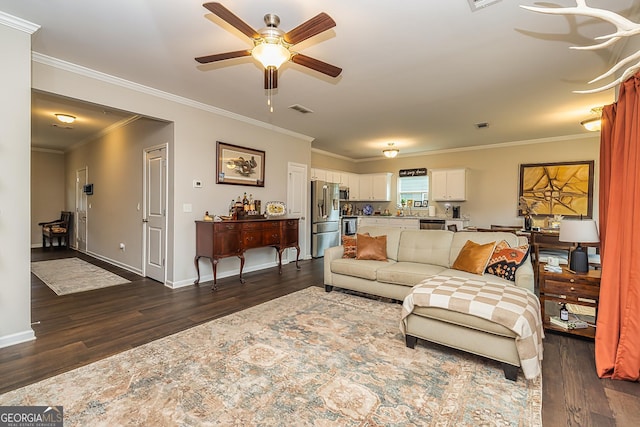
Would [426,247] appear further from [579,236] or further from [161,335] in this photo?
[161,335]

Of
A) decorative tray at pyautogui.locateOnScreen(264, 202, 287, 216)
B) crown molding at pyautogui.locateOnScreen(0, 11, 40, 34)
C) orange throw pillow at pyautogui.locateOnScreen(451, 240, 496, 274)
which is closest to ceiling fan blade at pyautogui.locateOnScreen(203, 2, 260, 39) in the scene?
crown molding at pyautogui.locateOnScreen(0, 11, 40, 34)

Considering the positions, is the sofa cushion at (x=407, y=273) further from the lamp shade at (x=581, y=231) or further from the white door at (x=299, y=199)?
the white door at (x=299, y=199)

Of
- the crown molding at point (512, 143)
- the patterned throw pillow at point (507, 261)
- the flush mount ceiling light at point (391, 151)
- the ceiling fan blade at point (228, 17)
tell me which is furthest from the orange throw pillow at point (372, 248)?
the crown molding at point (512, 143)

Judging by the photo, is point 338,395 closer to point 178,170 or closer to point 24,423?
point 24,423

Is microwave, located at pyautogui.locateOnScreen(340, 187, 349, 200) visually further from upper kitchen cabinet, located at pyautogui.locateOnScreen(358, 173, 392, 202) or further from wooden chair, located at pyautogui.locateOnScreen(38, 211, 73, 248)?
wooden chair, located at pyautogui.locateOnScreen(38, 211, 73, 248)

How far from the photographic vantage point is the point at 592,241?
2.55 m

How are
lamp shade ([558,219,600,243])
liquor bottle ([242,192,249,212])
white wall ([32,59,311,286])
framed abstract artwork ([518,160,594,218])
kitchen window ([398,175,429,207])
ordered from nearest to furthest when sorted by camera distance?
lamp shade ([558,219,600,243]) → white wall ([32,59,311,286]) → liquor bottle ([242,192,249,212]) → framed abstract artwork ([518,160,594,218]) → kitchen window ([398,175,429,207])

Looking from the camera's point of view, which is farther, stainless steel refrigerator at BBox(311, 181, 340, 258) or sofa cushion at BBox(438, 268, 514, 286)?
stainless steel refrigerator at BBox(311, 181, 340, 258)

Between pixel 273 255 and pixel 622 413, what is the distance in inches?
194

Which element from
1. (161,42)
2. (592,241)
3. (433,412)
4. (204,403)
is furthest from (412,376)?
(161,42)

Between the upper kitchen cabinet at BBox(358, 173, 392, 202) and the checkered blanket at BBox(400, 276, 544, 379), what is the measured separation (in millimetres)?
5905

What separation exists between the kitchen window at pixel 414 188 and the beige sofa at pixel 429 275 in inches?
162

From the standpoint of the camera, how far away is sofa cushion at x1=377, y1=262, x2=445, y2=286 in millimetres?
3373

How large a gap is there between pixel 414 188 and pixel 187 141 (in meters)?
6.00
